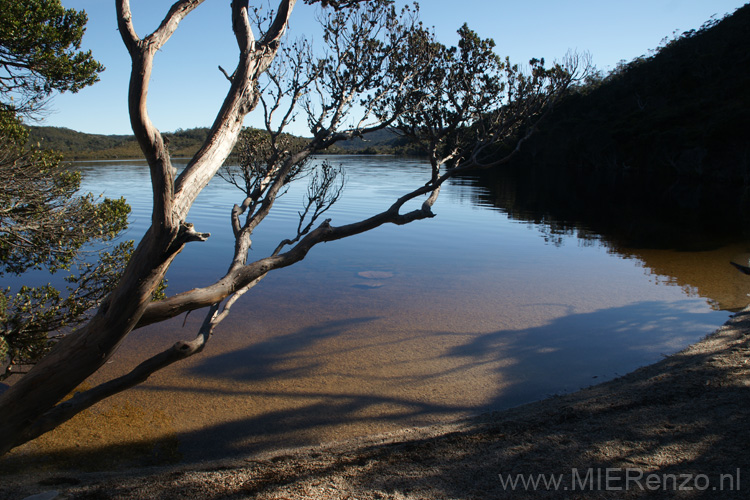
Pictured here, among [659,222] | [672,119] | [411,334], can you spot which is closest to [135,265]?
[411,334]

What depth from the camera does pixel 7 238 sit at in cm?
624

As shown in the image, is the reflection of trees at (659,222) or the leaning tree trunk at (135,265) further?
the reflection of trees at (659,222)

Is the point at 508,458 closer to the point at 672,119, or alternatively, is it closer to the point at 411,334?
the point at 411,334

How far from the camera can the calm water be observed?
6.68 m

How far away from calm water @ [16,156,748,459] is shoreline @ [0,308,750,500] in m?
1.22

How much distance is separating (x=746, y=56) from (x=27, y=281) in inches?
2583

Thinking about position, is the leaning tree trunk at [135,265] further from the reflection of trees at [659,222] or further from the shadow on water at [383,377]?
the reflection of trees at [659,222]

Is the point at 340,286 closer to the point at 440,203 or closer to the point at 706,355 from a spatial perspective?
the point at 706,355

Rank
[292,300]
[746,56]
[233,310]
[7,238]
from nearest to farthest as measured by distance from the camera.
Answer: [7,238]
[233,310]
[292,300]
[746,56]

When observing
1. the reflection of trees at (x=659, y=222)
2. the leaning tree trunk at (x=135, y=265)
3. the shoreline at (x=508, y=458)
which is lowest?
the reflection of trees at (x=659, y=222)

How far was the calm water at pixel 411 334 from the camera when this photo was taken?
21.9 ft

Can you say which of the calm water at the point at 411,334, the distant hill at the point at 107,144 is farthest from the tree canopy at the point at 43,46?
the distant hill at the point at 107,144

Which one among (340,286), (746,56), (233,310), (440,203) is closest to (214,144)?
(233,310)

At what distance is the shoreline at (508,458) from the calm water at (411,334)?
48.2 inches
